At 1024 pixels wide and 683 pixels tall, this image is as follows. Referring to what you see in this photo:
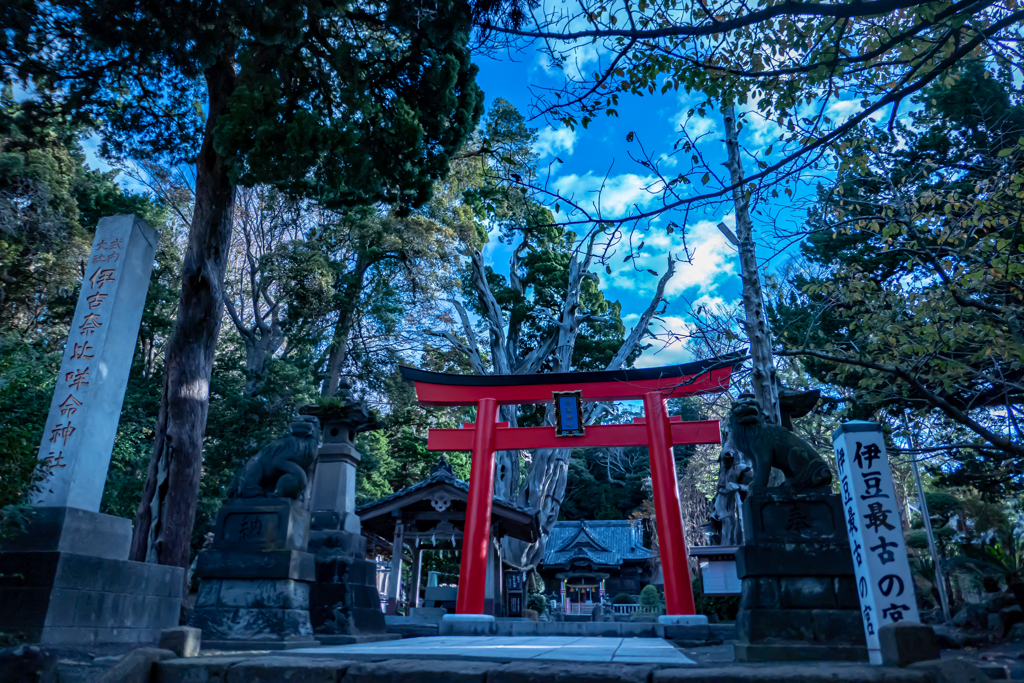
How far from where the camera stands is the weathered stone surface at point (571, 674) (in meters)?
2.79

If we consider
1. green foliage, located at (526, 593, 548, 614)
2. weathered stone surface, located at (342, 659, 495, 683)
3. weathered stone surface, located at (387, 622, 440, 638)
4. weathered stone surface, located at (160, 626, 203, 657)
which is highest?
weathered stone surface, located at (160, 626, 203, 657)

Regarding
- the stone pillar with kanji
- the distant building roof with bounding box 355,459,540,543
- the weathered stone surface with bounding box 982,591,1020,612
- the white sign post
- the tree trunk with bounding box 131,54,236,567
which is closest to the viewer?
the white sign post

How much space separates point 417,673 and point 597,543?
25.6 metres

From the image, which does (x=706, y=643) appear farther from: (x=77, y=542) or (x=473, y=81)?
(x=473, y=81)

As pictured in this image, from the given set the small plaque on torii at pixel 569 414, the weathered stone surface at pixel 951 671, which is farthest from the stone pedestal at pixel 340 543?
the weathered stone surface at pixel 951 671

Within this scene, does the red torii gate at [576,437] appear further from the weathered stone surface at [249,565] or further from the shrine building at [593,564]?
the shrine building at [593,564]

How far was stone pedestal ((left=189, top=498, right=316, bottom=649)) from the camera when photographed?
575cm

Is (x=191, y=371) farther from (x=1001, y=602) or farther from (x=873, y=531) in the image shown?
(x=1001, y=602)

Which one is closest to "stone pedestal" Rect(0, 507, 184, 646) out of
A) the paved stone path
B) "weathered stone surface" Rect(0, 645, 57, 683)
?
"weathered stone surface" Rect(0, 645, 57, 683)

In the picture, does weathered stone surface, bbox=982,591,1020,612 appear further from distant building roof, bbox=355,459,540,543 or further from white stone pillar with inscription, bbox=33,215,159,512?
white stone pillar with inscription, bbox=33,215,159,512

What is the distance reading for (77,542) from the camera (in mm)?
4848

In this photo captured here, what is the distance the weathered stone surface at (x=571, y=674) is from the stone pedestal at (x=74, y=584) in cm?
372

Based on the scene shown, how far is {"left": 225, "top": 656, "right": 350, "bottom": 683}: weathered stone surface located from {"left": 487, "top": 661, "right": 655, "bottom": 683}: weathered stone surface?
82 cm

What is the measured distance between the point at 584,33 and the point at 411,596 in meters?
17.5
